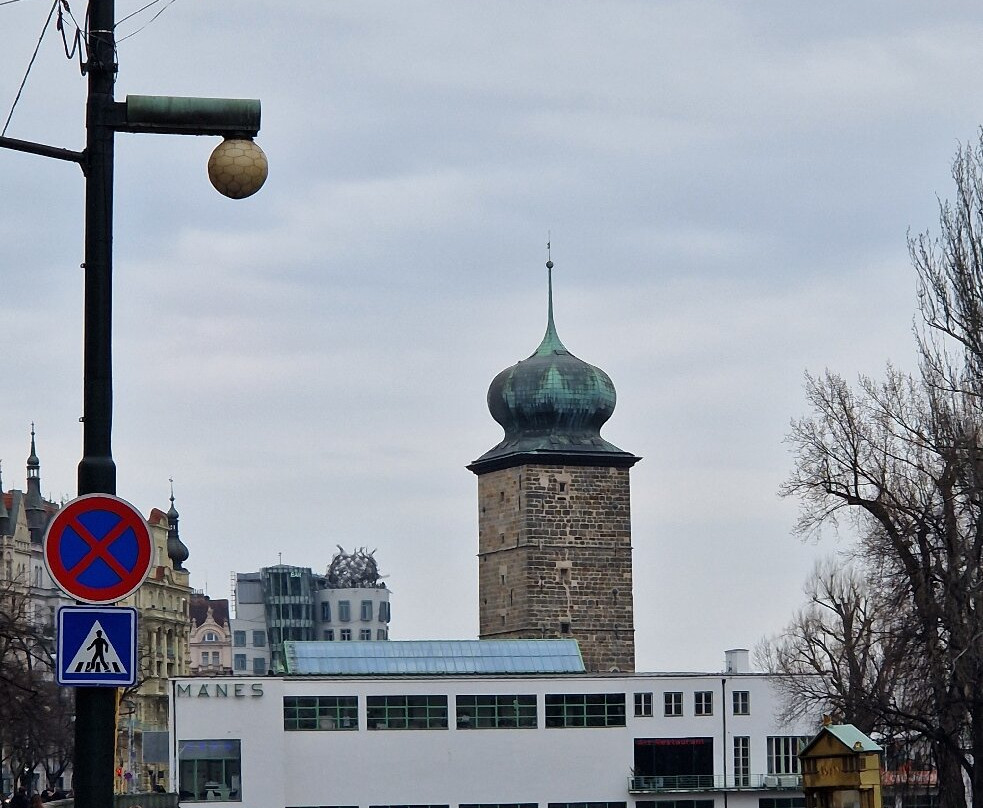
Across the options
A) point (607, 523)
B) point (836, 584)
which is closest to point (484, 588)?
point (607, 523)

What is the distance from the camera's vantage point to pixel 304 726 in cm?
8694

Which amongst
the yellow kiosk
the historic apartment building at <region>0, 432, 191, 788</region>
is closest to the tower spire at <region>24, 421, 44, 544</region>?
the historic apartment building at <region>0, 432, 191, 788</region>

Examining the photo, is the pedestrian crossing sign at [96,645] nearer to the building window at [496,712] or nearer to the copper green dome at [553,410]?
the building window at [496,712]

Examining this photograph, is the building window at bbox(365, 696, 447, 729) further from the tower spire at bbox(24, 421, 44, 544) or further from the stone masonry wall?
the tower spire at bbox(24, 421, 44, 544)

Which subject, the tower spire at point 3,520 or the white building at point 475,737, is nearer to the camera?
the white building at point 475,737

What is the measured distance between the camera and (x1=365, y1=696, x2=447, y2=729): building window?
88.1 metres

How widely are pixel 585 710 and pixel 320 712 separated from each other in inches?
423

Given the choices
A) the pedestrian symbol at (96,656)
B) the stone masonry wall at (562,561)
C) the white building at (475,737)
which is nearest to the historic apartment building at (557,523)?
the stone masonry wall at (562,561)

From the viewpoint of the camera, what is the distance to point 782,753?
90.9 meters

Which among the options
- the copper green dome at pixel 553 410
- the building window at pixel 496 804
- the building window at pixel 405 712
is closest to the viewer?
the building window at pixel 496 804

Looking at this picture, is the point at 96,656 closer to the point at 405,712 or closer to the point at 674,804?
the point at 405,712

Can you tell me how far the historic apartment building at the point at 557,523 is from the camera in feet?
351

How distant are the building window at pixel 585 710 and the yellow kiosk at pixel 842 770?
228ft

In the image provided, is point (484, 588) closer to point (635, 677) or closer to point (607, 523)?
point (607, 523)
